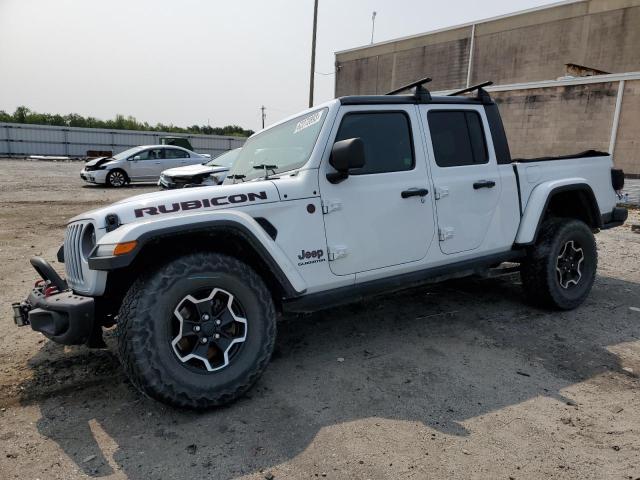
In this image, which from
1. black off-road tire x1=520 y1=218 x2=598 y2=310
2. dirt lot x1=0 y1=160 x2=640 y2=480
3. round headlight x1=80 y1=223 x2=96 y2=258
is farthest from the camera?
black off-road tire x1=520 y1=218 x2=598 y2=310

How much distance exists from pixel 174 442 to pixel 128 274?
1035mm

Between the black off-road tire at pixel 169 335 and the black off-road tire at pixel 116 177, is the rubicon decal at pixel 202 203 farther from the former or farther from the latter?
the black off-road tire at pixel 116 177

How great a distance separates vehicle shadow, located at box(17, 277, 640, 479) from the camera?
2477 millimetres

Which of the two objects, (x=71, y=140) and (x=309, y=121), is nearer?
(x=309, y=121)

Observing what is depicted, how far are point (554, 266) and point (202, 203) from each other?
10.9 feet

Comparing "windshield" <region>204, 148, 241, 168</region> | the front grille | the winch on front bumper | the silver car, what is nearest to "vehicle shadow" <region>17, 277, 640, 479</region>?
the winch on front bumper

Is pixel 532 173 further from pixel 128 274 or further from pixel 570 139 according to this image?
pixel 570 139

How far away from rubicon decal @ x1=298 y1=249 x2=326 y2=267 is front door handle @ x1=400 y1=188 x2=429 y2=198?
0.83 m

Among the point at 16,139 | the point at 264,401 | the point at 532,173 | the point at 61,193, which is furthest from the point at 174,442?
the point at 16,139

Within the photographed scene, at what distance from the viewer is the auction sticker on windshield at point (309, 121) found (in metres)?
3.50

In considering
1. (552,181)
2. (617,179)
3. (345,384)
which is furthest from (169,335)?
(617,179)

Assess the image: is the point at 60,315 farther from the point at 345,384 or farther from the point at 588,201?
the point at 588,201

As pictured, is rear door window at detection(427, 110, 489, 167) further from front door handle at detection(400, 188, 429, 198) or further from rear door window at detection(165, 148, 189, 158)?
rear door window at detection(165, 148, 189, 158)

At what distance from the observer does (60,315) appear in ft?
8.79
